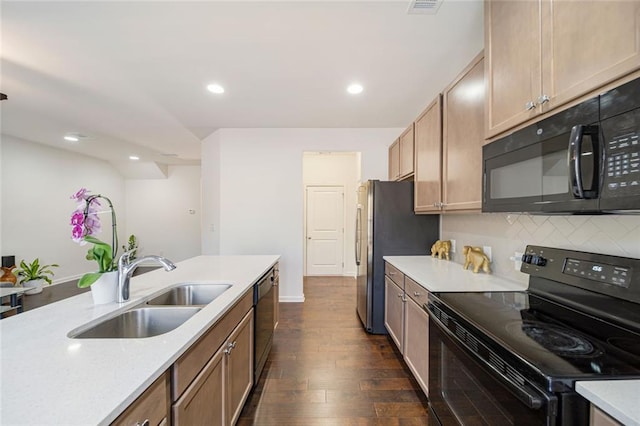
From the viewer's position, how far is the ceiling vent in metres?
1.62

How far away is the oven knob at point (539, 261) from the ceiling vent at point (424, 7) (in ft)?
5.24

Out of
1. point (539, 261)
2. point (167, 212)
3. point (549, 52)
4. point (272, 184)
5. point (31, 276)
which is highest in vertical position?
point (549, 52)

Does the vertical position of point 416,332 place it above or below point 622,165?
below

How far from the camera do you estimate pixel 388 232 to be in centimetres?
287

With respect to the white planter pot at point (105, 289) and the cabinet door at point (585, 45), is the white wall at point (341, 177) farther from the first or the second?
the cabinet door at point (585, 45)

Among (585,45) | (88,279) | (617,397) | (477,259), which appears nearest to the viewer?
(617,397)

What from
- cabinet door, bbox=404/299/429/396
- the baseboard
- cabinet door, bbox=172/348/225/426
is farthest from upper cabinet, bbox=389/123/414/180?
cabinet door, bbox=172/348/225/426

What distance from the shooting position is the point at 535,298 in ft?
4.65

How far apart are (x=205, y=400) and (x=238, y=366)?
0.45 metres

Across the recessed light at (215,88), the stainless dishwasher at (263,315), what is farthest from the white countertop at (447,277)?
the recessed light at (215,88)

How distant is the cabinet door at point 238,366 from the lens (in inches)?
55.5

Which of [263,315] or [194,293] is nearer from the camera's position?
[194,293]

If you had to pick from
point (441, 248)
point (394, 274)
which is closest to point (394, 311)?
point (394, 274)

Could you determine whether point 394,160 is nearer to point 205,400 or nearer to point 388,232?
point 388,232
